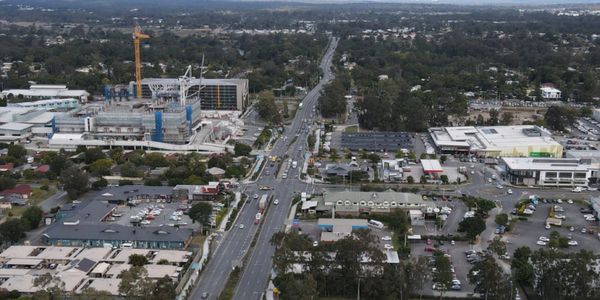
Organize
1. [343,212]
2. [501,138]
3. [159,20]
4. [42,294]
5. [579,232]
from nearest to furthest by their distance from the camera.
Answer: [42,294] < [579,232] < [343,212] < [501,138] < [159,20]

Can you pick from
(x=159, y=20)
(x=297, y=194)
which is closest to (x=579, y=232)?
(x=297, y=194)

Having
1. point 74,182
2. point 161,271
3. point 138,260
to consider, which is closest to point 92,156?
point 74,182

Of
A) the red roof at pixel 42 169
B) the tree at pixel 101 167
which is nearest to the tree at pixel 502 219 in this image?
the tree at pixel 101 167

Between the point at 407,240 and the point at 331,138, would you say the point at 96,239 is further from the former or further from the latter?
the point at 331,138

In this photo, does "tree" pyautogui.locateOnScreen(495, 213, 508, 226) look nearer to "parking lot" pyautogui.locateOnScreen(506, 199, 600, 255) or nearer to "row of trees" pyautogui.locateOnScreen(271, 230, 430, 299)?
"parking lot" pyautogui.locateOnScreen(506, 199, 600, 255)

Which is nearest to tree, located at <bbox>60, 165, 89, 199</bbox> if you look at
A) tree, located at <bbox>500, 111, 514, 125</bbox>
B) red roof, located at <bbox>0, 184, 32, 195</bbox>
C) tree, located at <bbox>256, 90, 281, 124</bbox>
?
red roof, located at <bbox>0, 184, 32, 195</bbox>

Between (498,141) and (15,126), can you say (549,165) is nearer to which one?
(498,141)

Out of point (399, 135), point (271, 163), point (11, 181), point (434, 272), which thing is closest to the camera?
point (434, 272)
